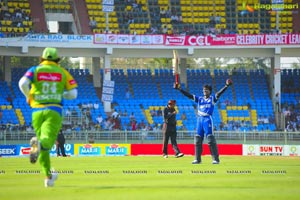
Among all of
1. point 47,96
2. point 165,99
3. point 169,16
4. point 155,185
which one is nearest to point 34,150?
point 47,96

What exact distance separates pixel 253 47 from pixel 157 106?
7.42 metres

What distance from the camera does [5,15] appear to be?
47906mm

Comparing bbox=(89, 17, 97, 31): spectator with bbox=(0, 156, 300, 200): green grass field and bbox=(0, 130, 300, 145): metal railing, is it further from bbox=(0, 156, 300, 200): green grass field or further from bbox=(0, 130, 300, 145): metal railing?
bbox=(0, 156, 300, 200): green grass field

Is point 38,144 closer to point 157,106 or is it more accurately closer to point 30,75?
point 30,75

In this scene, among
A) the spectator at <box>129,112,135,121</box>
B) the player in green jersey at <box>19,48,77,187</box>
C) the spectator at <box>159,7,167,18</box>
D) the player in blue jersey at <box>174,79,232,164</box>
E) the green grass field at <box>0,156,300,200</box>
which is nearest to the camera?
the green grass field at <box>0,156,300,200</box>

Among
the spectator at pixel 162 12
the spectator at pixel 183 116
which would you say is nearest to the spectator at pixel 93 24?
the spectator at pixel 162 12

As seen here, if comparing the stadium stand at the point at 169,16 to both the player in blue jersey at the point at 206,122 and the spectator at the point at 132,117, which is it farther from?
the player in blue jersey at the point at 206,122

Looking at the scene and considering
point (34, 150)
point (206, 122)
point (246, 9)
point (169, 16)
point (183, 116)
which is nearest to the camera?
point (34, 150)

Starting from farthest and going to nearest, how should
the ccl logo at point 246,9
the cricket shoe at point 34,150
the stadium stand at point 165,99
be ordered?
the ccl logo at point 246,9, the stadium stand at point 165,99, the cricket shoe at point 34,150

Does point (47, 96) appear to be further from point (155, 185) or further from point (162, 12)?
point (162, 12)

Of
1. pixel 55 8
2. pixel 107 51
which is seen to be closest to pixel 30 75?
pixel 107 51

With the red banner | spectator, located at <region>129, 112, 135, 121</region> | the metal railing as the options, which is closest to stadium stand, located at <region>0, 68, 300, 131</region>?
spectator, located at <region>129, 112, 135, 121</region>

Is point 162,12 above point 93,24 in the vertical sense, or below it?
above

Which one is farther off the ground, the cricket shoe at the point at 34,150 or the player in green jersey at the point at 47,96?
the player in green jersey at the point at 47,96
